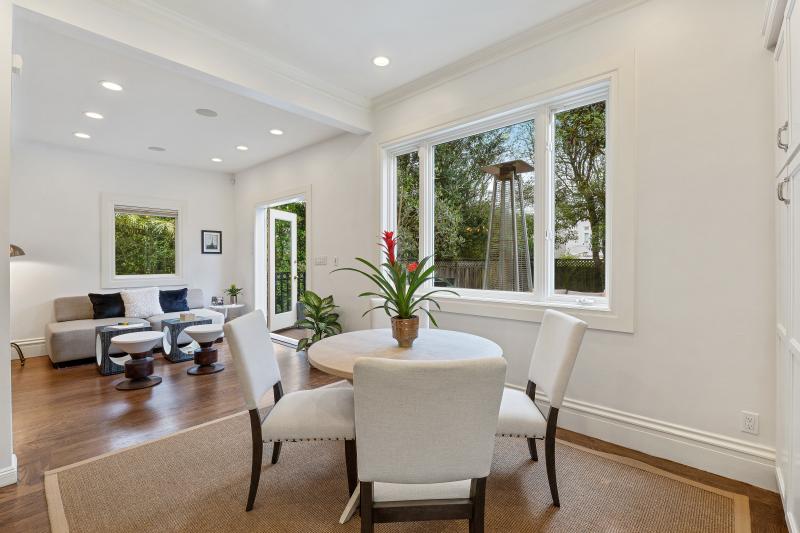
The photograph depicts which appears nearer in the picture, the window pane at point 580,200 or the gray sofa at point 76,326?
the window pane at point 580,200

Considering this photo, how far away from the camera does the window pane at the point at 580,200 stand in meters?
2.57

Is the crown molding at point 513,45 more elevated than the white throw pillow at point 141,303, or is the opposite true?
the crown molding at point 513,45

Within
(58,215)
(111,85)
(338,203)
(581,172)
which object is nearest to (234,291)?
(58,215)

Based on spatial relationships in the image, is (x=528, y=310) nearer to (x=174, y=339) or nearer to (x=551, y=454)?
(x=551, y=454)

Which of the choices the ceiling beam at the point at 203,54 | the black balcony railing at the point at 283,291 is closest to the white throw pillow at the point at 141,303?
the black balcony railing at the point at 283,291

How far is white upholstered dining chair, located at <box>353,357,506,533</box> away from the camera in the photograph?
43.6 inches

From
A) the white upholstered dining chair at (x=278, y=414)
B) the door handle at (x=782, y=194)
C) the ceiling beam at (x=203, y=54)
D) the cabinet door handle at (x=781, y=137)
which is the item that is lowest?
the white upholstered dining chair at (x=278, y=414)

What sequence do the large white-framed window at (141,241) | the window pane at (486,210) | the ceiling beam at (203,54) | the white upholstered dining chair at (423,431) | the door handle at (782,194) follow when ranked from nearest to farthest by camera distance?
the white upholstered dining chair at (423,431), the door handle at (782,194), the ceiling beam at (203,54), the window pane at (486,210), the large white-framed window at (141,241)

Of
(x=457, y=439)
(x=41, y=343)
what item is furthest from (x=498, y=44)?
(x=41, y=343)

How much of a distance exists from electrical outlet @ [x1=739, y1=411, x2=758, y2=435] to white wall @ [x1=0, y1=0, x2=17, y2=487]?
3833 millimetres

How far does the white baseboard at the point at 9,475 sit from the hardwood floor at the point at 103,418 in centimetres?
4

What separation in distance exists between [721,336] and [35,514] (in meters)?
3.53

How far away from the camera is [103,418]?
2850mm

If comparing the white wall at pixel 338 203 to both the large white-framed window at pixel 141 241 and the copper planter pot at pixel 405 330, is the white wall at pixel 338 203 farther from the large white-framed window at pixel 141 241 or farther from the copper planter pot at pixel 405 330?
the copper planter pot at pixel 405 330
